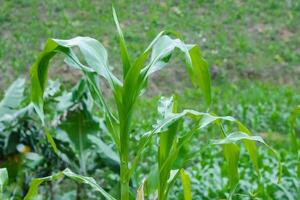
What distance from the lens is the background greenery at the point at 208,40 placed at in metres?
7.76

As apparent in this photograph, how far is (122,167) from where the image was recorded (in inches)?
89.0

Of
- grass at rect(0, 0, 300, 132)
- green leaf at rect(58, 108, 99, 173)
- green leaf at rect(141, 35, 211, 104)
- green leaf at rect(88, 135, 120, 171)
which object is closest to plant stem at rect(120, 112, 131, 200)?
green leaf at rect(141, 35, 211, 104)

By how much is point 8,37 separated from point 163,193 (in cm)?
751

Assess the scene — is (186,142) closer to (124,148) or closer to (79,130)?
(124,148)

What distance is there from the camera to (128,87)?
7.14 ft

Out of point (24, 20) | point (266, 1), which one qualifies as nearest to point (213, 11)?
point (266, 1)

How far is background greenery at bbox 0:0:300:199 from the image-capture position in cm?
776

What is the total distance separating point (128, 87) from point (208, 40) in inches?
310

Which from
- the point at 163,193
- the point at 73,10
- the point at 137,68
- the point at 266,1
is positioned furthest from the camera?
the point at 266,1

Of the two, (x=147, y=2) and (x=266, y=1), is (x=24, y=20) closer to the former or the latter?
(x=147, y=2)

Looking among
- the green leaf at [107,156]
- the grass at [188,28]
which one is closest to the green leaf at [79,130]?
the green leaf at [107,156]

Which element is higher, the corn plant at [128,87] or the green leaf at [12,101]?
the corn plant at [128,87]

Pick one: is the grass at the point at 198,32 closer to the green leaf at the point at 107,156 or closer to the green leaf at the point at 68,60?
the green leaf at the point at 107,156

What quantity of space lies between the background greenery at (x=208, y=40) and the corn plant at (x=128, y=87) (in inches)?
179
